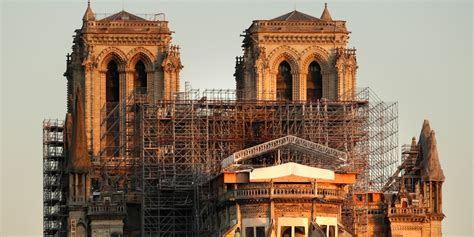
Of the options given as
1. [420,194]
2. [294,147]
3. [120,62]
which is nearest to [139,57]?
[120,62]

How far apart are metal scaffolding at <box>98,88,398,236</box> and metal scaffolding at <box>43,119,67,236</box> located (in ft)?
12.1

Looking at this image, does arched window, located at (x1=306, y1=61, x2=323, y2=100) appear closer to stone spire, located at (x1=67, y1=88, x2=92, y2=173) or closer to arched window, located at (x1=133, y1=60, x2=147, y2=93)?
arched window, located at (x1=133, y1=60, x2=147, y2=93)

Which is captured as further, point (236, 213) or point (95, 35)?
point (95, 35)

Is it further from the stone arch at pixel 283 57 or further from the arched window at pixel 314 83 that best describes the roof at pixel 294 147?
the arched window at pixel 314 83

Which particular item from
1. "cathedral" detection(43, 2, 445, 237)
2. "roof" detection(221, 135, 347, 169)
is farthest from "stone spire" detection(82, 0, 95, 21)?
"roof" detection(221, 135, 347, 169)

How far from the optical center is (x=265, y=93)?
16488cm

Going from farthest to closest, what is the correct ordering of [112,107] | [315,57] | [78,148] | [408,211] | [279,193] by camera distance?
1. [112,107]
2. [315,57]
3. [78,148]
4. [408,211]
5. [279,193]

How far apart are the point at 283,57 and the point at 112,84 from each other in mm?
11221

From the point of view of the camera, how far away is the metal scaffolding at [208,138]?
159 meters

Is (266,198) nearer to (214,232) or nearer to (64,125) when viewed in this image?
(214,232)

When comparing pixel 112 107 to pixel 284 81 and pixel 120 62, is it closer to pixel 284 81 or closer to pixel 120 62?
pixel 120 62

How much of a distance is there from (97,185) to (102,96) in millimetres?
6006

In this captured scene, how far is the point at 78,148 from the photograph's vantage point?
16000 cm

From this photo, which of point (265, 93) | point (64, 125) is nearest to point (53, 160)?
point (64, 125)
